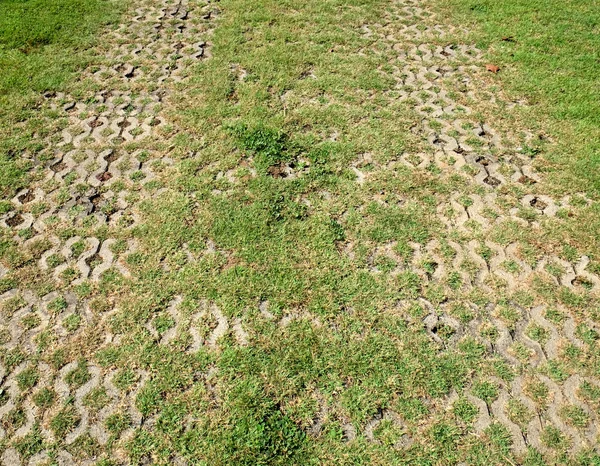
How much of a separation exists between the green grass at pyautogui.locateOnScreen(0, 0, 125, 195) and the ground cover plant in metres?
0.18

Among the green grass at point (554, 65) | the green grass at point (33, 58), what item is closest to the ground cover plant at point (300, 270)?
the green grass at point (554, 65)

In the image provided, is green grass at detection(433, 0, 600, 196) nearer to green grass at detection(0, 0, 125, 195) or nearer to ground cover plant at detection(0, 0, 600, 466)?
ground cover plant at detection(0, 0, 600, 466)

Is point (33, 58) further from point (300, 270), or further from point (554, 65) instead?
point (554, 65)

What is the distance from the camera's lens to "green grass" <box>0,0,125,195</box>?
5.48m

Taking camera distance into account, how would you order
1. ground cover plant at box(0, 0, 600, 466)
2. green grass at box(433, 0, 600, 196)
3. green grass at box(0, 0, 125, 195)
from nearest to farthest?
ground cover plant at box(0, 0, 600, 466) < green grass at box(433, 0, 600, 196) < green grass at box(0, 0, 125, 195)

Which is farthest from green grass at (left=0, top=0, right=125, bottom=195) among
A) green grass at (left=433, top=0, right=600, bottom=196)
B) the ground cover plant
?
green grass at (left=433, top=0, right=600, bottom=196)

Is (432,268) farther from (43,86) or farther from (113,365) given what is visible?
(43,86)

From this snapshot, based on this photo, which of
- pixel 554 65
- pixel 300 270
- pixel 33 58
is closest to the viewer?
pixel 300 270

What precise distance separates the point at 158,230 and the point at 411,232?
221 cm

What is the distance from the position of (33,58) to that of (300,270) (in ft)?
16.6

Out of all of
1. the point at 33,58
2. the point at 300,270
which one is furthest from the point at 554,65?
the point at 33,58

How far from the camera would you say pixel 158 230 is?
4574mm

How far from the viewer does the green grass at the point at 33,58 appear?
5.48 m

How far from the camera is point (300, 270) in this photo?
14.1 ft
